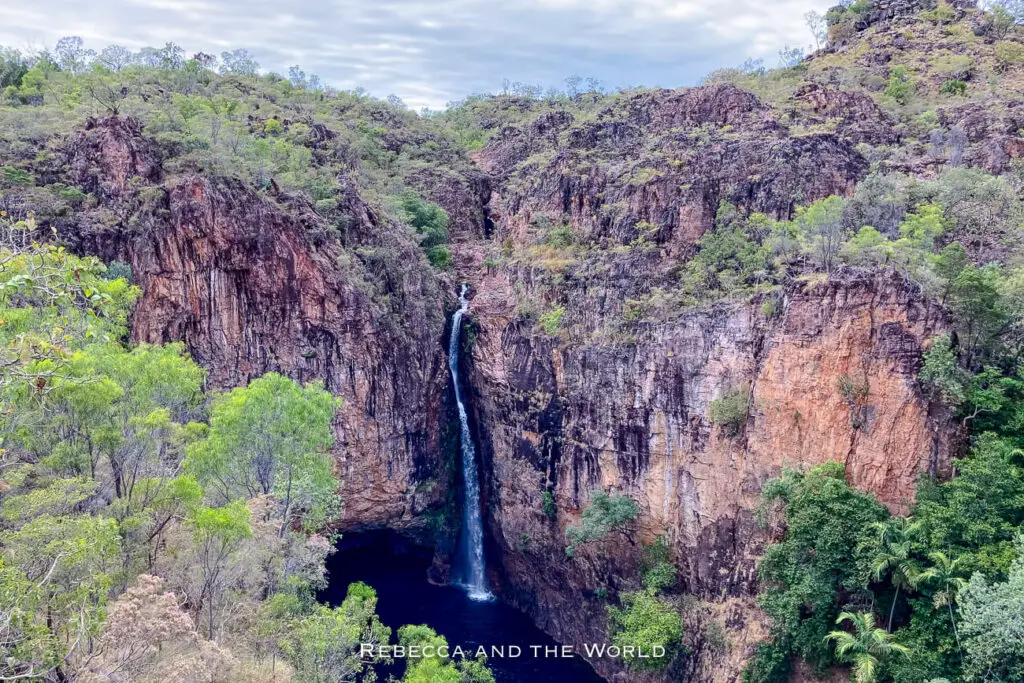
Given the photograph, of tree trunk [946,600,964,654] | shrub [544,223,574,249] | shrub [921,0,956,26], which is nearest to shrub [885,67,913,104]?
shrub [921,0,956,26]

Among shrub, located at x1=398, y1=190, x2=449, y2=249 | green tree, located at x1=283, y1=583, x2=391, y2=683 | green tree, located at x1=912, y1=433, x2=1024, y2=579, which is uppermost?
shrub, located at x1=398, y1=190, x2=449, y2=249

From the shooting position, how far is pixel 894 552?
15.7 metres

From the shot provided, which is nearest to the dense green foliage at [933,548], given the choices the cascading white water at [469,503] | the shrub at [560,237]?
the cascading white water at [469,503]

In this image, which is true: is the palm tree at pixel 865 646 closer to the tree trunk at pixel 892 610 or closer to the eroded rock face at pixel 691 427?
the tree trunk at pixel 892 610

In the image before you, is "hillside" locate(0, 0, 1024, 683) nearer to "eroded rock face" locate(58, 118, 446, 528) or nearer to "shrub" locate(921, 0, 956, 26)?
"eroded rock face" locate(58, 118, 446, 528)

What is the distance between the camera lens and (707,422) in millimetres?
19922

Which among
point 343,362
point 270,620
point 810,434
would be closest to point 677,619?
point 810,434

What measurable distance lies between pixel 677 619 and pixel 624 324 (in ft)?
29.1

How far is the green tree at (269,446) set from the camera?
1579 centimetres

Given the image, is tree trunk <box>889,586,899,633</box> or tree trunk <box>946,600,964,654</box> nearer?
tree trunk <box>946,600,964,654</box>

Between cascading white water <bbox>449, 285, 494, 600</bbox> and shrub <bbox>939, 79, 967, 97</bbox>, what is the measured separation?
79.4 ft

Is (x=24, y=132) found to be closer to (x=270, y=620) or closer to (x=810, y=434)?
(x=270, y=620)

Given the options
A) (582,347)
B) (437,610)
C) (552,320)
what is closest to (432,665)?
(582,347)

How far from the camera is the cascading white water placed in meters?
28.2
